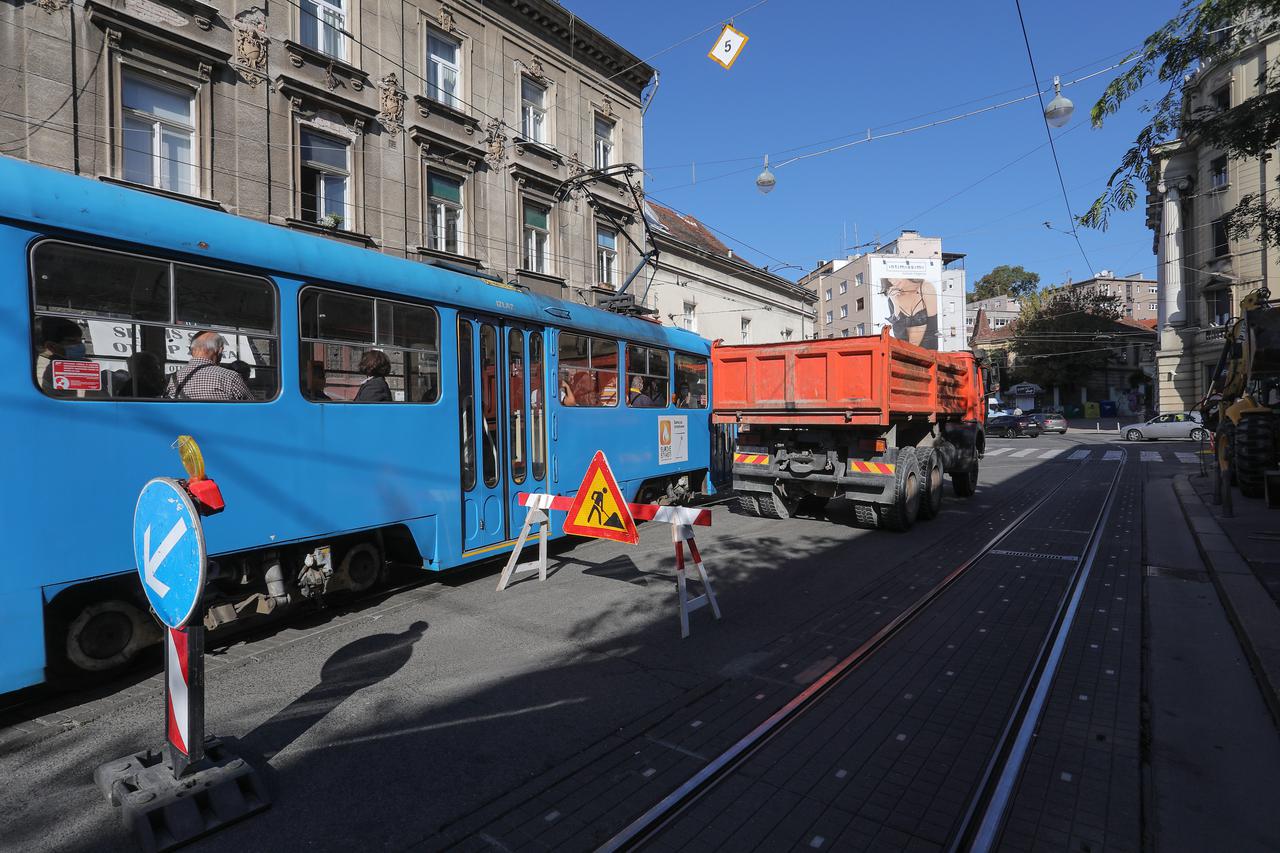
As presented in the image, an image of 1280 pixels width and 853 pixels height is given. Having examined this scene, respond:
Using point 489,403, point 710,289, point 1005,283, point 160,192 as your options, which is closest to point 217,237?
point 489,403

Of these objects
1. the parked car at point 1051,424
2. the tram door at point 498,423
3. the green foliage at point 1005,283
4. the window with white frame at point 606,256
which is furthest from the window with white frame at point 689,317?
the green foliage at point 1005,283

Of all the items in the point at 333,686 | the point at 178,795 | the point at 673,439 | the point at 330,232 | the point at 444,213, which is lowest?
the point at 333,686

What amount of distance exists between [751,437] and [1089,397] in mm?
63690

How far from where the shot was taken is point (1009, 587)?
21.3ft

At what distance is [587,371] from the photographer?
27.0ft

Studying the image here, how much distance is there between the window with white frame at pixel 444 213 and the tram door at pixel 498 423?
854cm

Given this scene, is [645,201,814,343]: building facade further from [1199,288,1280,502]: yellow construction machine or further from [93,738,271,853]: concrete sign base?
[93,738,271,853]: concrete sign base

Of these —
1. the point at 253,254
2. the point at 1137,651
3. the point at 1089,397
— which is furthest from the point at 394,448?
the point at 1089,397

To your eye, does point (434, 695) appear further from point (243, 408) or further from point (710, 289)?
point (710, 289)

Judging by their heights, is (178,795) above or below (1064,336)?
below

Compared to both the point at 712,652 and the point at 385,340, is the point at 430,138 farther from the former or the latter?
the point at 712,652

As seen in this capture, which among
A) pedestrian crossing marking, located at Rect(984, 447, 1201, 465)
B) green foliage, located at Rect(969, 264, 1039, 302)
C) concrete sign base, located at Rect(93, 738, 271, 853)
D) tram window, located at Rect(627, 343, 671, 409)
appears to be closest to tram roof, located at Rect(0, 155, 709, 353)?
tram window, located at Rect(627, 343, 671, 409)

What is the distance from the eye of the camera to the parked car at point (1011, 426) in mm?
39000

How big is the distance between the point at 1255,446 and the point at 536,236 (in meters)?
15.2
